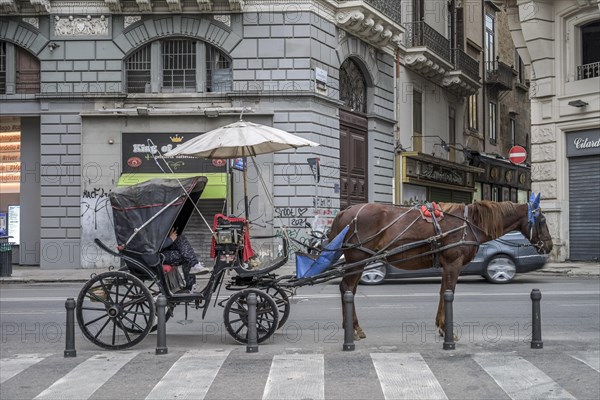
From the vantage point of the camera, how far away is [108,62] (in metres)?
23.8

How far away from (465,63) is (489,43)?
21.7 feet

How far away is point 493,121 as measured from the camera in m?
42.0

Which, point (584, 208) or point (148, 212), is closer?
point (148, 212)

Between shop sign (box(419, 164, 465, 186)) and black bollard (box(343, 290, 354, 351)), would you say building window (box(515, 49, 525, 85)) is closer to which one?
shop sign (box(419, 164, 465, 186))

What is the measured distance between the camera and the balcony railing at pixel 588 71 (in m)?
24.5

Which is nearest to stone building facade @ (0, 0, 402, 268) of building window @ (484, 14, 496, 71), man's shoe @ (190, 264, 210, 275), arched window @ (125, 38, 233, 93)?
arched window @ (125, 38, 233, 93)

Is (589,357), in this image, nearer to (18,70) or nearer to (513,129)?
(18,70)

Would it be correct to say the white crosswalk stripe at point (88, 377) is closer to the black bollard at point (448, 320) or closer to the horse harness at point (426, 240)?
the horse harness at point (426, 240)

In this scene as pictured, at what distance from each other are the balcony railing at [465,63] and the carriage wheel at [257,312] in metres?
26.4

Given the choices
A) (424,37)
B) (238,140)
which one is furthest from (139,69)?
(238,140)

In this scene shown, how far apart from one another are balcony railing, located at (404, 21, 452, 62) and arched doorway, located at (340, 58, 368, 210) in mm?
4098

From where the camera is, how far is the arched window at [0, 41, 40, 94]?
24188 mm

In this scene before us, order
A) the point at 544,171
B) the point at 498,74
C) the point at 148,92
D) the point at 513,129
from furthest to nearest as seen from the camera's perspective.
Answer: the point at 513,129 < the point at 498,74 < the point at 544,171 < the point at 148,92

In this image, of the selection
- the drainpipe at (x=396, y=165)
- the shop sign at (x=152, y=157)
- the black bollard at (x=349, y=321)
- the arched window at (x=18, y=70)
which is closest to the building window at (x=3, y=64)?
the arched window at (x=18, y=70)
